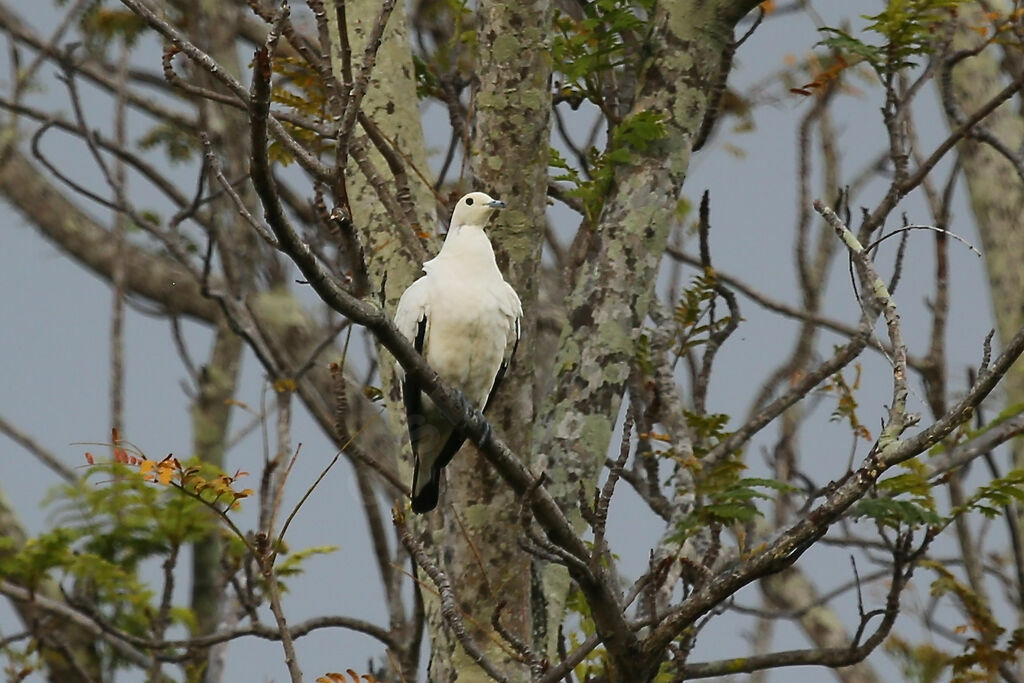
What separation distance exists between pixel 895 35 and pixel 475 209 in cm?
225

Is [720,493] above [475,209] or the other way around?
the other way around

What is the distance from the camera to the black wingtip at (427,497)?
5.29 metres

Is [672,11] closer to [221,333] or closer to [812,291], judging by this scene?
[812,291]

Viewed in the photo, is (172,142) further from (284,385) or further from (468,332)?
(468,332)

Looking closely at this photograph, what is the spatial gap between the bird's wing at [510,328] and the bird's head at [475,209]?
0.90ft

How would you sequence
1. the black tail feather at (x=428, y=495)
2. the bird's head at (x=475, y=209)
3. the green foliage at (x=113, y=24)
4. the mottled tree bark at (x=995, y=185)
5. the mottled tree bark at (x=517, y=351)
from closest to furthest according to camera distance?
the mottled tree bark at (x=517, y=351)
the bird's head at (x=475, y=209)
the black tail feather at (x=428, y=495)
the mottled tree bark at (x=995, y=185)
the green foliage at (x=113, y=24)

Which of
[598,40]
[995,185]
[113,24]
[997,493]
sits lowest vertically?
[997,493]

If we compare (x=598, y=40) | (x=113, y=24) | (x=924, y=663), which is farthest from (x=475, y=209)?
(x=113, y=24)

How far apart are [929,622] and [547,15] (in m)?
5.29

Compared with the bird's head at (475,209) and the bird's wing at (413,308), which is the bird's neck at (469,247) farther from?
the bird's wing at (413,308)

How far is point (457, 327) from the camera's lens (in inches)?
205

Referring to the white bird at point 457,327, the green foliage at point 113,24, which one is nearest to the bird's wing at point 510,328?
the white bird at point 457,327

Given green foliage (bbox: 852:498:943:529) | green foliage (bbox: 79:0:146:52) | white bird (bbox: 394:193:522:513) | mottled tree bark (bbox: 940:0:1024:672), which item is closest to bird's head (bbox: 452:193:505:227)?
white bird (bbox: 394:193:522:513)

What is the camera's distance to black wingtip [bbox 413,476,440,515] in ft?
17.4
